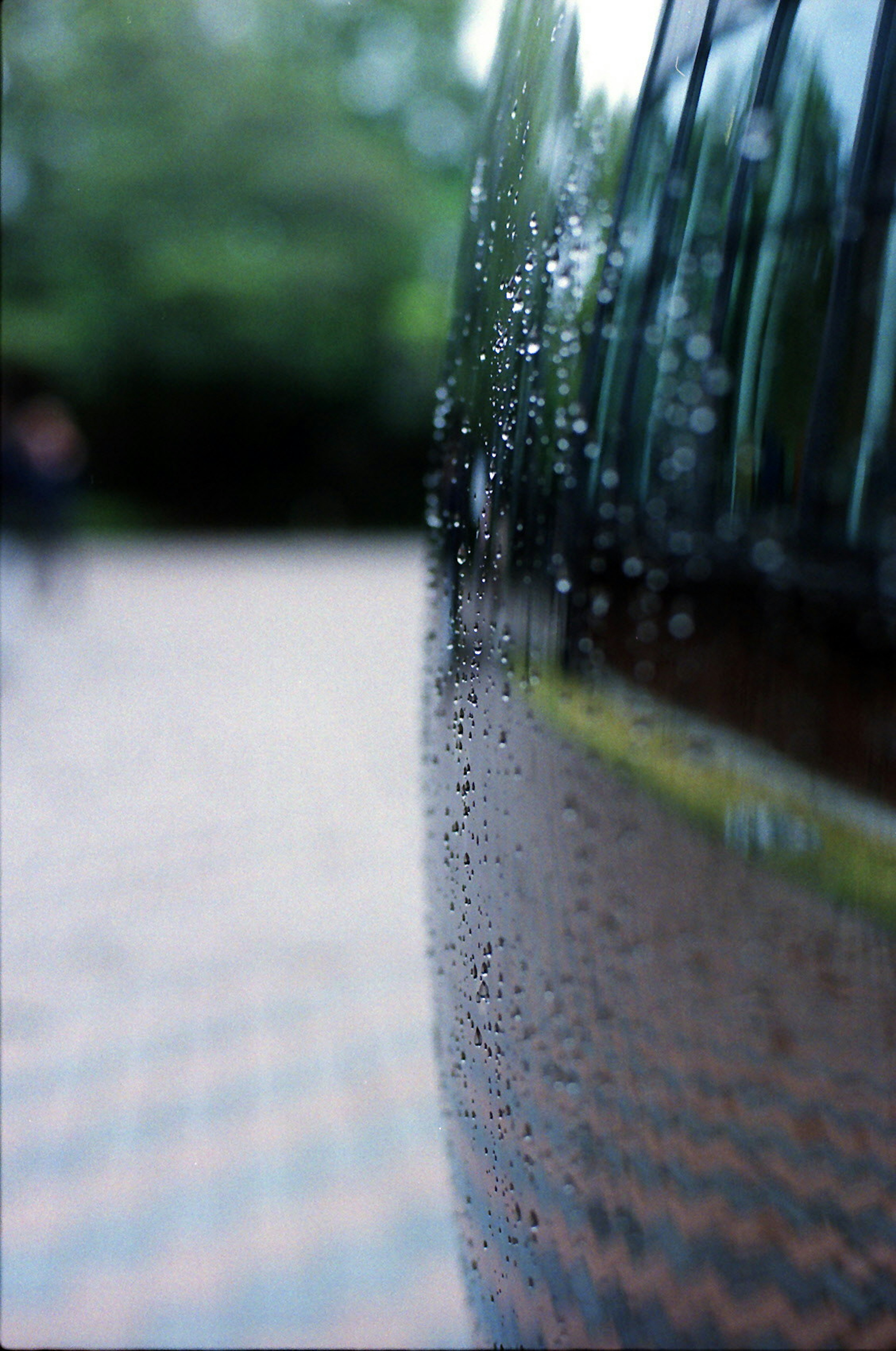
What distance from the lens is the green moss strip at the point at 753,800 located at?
2.39 ft

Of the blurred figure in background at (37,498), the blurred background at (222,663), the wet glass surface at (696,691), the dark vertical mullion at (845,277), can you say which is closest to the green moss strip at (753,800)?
the wet glass surface at (696,691)

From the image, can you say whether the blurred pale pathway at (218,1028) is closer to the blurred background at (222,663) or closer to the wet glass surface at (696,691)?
the blurred background at (222,663)

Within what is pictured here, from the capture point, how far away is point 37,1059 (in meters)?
3.35

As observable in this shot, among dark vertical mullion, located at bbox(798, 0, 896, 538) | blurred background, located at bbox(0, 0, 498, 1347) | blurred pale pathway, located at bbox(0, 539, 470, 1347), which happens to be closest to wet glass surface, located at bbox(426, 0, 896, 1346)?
dark vertical mullion, located at bbox(798, 0, 896, 538)

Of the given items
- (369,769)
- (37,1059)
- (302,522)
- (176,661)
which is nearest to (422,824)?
(369,769)

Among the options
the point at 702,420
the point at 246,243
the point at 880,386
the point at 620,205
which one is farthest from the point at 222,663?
the point at 246,243

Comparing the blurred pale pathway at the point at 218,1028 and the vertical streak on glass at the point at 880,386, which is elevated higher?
the vertical streak on glass at the point at 880,386

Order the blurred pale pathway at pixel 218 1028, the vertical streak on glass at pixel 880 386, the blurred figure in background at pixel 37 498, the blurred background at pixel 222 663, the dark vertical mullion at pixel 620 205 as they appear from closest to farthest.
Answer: the vertical streak on glass at pixel 880 386, the dark vertical mullion at pixel 620 205, the blurred pale pathway at pixel 218 1028, the blurred background at pixel 222 663, the blurred figure in background at pixel 37 498

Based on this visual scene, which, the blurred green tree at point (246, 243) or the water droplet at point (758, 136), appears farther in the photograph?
the blurred green tree at point (246, 243)

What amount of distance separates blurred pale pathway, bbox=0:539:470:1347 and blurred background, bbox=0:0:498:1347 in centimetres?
1

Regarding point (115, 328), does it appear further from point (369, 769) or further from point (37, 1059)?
point (37, 1059)

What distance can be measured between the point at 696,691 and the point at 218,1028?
10.3ft

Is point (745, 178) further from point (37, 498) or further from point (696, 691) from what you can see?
point (37, 498)

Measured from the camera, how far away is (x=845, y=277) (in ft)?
2.51
